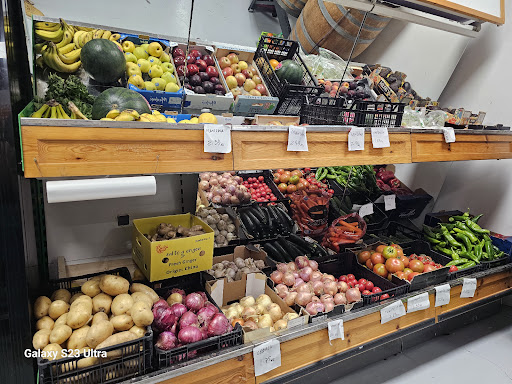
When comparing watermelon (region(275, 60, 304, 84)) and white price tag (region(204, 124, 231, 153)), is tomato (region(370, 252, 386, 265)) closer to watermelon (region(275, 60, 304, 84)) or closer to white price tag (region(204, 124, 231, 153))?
watermelon (region(275, 60, 304, 84))

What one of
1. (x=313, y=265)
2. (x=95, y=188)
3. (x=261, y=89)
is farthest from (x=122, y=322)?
(x=261, y=89)

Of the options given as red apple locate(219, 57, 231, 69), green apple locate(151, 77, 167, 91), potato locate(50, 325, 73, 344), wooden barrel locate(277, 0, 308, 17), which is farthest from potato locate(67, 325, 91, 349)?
wooden barrel locate(277, 0, 308, 17)

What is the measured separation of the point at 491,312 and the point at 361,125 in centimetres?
238

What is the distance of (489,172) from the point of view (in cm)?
349

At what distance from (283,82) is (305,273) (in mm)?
1404

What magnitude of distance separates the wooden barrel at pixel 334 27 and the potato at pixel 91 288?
3779 millimetres

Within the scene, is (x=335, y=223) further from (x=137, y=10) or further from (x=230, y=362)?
(x=137, y=10)

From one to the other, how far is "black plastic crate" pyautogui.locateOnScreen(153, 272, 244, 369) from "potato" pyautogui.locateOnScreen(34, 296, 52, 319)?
47 cm

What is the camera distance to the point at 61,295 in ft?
5.05

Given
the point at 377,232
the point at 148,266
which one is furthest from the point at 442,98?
the point at 148,266

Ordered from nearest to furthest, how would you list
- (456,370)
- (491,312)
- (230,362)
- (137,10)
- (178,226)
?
1. (230,362)
2. (178,226)
3. (456,370)
4. (491,312)
5. (137,10)

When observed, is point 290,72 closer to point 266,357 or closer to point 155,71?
point 155,71

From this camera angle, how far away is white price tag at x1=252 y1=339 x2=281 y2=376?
5.24 feet

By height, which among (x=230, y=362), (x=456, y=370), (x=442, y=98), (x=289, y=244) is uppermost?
(x=442, y=98)
